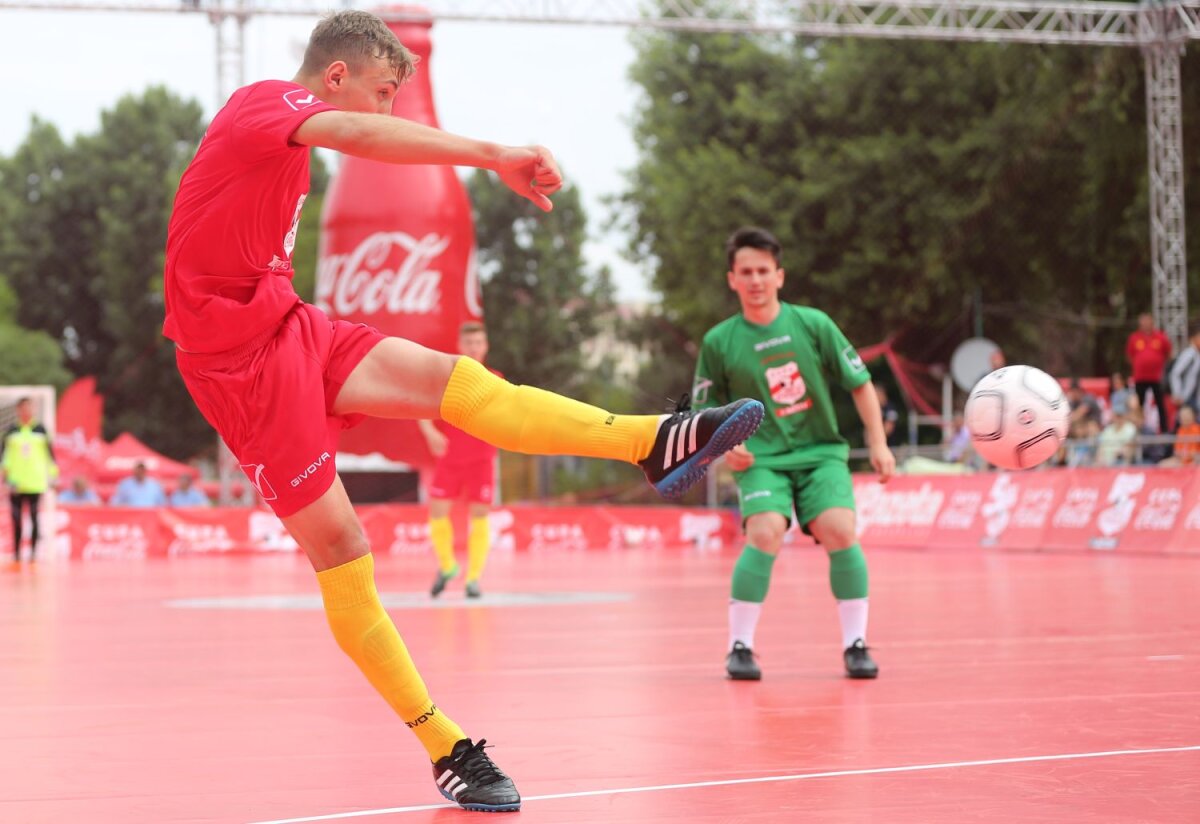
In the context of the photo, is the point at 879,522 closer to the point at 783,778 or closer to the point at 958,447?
the point at 958,447

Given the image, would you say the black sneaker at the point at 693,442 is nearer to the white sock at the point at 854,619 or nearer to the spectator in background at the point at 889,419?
the white sock at the point at 854,619

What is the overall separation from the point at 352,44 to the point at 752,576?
12.8ft

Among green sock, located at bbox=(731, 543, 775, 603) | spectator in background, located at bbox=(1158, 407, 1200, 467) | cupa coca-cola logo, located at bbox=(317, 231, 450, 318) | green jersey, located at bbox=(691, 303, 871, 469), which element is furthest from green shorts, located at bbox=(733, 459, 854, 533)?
cupa coca-cola logo, located at bbox=(317, 231, 450, 318)

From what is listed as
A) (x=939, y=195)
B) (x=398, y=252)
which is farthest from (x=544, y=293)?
(x=398, y=252)

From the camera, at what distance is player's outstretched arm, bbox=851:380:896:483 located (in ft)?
24.8

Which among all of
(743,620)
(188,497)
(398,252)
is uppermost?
(398,252)

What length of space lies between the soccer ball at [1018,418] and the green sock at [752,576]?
141 cm

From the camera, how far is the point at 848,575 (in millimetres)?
7891

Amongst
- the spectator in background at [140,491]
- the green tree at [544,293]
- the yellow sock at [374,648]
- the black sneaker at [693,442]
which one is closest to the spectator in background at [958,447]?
the spectator in background at [140,491]

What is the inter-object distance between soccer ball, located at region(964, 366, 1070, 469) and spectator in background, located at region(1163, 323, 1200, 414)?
48.2 feet

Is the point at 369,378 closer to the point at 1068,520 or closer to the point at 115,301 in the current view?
the point at 1068,520

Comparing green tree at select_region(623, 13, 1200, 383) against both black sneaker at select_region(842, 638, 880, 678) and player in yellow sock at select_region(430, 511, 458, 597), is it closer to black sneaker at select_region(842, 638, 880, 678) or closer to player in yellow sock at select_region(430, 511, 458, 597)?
player in yellow sock at select_region(430, 511, 458, 597)

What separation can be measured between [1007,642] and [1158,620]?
1.68 metres

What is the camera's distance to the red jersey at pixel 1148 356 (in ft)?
73.1
